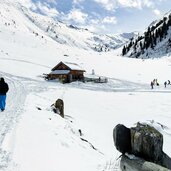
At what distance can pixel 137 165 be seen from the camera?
8727mm

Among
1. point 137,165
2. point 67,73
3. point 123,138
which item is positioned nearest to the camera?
point 137,165

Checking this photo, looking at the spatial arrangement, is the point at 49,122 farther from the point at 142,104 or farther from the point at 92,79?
the point at 92,79

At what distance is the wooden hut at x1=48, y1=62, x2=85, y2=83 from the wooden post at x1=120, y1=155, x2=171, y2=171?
2484 inches

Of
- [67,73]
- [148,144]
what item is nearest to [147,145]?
[148,144]

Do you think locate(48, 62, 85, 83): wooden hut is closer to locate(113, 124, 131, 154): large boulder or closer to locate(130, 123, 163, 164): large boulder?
locate(113, 124, 131, 154): large boulder

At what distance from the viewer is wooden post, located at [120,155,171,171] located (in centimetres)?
820

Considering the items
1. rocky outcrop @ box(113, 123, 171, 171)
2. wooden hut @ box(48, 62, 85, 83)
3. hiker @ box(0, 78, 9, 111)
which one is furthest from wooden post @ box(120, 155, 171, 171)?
wooden hut @ box(48, 62, 85, 83)

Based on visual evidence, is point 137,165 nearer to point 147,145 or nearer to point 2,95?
point 147,145

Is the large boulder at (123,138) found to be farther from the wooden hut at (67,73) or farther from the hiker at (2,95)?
the wooden hut at (67,73)

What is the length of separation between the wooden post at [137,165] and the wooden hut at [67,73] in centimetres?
6310

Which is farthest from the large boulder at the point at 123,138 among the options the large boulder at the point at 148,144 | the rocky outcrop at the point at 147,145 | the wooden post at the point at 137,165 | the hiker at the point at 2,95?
the hiker at the point at 2,95

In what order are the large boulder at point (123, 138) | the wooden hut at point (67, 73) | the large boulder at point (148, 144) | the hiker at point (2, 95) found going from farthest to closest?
the wooden hut at point (67, 73), the hiker at point (2, 95), the large boulder at point (123, 138), the large boulder at point (148, 144)

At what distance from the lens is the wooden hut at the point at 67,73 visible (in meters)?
74.4

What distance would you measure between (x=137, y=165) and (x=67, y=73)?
65887mm
